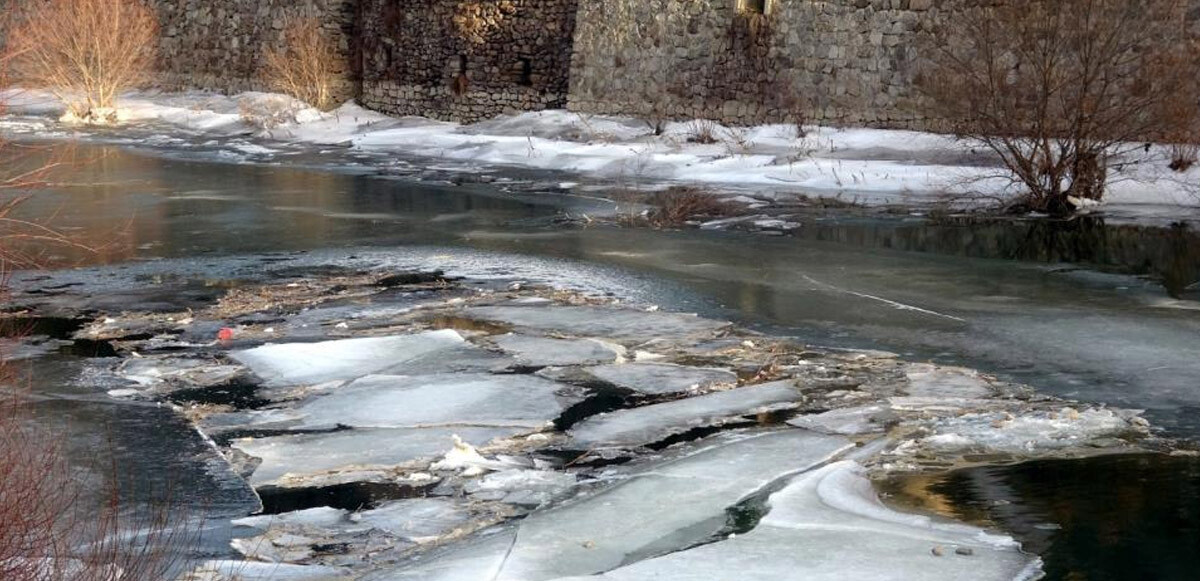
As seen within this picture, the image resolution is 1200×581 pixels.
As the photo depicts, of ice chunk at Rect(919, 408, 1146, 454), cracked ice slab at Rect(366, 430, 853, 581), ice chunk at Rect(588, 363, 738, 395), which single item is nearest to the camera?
cracked ice slab at Rect(366, 430, 853, 581)

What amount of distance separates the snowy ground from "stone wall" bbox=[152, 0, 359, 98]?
1.55m

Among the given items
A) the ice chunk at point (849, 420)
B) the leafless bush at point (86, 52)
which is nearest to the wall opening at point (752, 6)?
the leafless bush at point (86, 52)

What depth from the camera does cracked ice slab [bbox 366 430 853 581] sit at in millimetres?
5469

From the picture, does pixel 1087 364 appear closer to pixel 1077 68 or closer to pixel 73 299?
pixel 73 299

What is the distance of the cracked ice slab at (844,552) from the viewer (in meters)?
5.36

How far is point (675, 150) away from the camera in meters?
21.4

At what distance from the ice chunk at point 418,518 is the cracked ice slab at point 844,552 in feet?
2.68

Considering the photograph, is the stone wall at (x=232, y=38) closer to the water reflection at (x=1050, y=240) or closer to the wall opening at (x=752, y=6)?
the wall opening at (x=752, y=6)

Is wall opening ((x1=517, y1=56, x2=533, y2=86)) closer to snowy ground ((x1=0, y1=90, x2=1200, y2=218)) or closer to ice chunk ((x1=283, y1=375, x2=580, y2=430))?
snowy ground ((x1=0, y1=90, x2=1200, y2=218))

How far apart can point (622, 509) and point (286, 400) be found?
2.60 meters

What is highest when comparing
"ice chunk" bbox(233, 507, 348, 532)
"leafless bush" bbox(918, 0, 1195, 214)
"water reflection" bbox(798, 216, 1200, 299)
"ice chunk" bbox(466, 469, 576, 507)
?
"leafless bush" bbox(918, 0, 1195, 214)

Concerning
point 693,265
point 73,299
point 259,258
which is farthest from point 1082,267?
point 73,299

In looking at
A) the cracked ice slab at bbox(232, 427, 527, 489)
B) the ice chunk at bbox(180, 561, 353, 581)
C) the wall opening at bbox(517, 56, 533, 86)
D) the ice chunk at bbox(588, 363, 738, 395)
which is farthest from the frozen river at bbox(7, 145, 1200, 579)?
the wall opening at bbox(517, 56, 533, 86)

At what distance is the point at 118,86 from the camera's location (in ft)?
102
